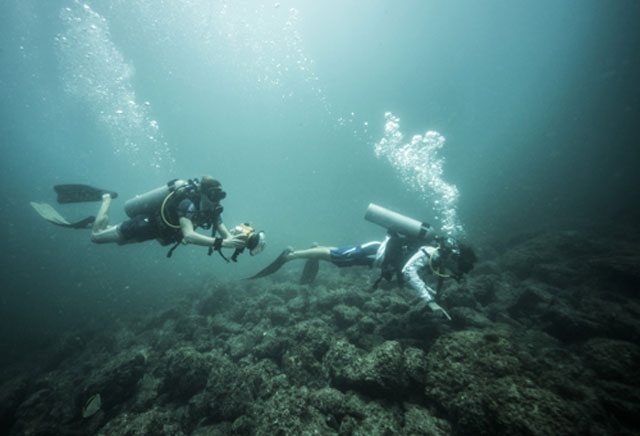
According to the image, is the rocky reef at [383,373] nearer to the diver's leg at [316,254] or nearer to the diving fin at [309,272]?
the diving fin at [309,272]

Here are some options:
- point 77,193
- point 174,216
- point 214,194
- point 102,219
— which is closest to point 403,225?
point 214,194

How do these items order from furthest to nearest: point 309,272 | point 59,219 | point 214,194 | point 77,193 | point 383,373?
point 309,272 → point 77,193 → point 59,219 → point 214,194 → point 383,373

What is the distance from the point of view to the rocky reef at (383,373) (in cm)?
283

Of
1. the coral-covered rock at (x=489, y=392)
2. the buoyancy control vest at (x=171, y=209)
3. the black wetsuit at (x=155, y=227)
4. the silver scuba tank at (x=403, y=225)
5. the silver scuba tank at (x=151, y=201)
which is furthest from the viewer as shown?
the silver scuba tank at (x=403, y=225)

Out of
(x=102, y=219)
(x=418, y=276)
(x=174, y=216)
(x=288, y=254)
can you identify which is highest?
(x=418, y=276)

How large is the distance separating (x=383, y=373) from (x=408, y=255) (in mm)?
2759

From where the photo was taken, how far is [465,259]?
4.58 m

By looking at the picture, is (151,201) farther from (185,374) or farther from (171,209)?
A: (185,374)

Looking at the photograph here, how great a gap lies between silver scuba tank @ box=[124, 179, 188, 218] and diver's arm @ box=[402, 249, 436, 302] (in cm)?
506

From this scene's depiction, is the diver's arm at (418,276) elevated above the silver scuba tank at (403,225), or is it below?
below

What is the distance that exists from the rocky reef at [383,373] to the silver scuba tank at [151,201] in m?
3.10

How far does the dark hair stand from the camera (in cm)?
452

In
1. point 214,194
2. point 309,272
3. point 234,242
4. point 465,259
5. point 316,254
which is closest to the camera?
point 234,242

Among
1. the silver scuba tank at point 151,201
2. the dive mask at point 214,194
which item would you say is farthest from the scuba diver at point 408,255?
the silver scuba tank at point 151,201
